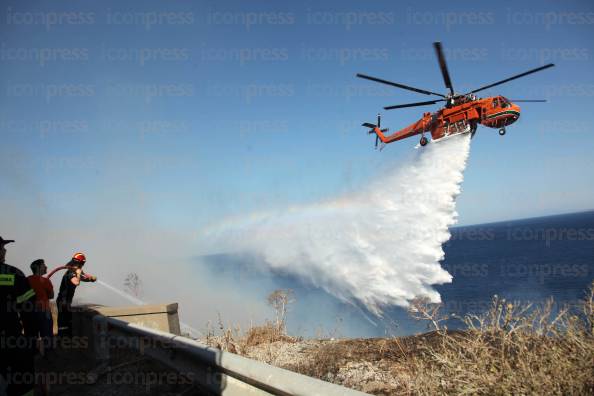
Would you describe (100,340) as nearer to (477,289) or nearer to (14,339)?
(14,339)

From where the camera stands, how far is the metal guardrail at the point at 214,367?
252 cm

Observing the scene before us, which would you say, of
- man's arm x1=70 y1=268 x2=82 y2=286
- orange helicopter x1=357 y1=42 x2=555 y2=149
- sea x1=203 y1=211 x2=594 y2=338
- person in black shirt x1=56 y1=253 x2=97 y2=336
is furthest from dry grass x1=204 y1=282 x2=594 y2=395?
sea x1=203 y1=211 x2=594 y2=338

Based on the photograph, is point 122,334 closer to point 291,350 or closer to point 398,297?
point 291,350

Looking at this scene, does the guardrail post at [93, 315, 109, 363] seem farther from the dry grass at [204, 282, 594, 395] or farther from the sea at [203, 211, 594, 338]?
the sea at [203, 211, 594, 338]

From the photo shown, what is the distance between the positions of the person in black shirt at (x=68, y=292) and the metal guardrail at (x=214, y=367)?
235 centimetres

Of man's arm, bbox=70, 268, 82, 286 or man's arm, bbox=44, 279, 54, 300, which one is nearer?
man's arm, bbox=44, 279, 54, 300

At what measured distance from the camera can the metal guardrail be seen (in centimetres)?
252

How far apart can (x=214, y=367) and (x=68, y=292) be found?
5.95m

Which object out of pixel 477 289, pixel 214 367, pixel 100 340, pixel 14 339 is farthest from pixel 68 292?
pixel 477 289

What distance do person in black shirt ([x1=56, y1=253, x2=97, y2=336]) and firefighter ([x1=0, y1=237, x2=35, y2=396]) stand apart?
350cm

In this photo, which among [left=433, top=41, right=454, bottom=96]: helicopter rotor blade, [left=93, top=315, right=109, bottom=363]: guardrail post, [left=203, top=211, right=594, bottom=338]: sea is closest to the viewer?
[left=93, top=315, right=109, bottom=363]: guardrail post

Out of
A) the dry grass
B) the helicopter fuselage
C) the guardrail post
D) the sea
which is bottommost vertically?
the sea

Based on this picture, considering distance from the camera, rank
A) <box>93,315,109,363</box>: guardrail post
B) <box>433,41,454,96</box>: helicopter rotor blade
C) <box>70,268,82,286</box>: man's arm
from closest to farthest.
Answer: <box>93,315,109,363</box>: guardrail post, <box>70,268,82,286</box>: man's arm, <box>433,41,454,96</box>: helicopter rotor blade

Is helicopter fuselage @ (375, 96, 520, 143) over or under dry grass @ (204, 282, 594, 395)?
over
